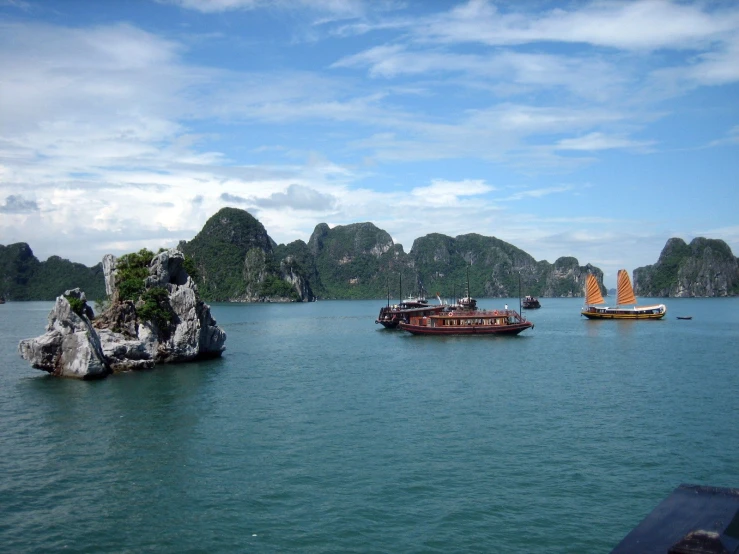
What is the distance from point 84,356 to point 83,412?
35.0 ft

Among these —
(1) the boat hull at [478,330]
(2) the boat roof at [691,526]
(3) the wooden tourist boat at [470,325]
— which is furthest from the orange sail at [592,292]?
(2) the boat roof at [691,526]

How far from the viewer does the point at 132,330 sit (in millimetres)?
49531

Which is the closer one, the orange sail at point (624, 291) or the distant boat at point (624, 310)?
the distant boat at point (624, 310)

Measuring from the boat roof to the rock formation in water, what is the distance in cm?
3857

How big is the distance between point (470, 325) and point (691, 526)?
69566mm

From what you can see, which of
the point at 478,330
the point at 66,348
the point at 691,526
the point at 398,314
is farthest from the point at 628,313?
the point at 691,526

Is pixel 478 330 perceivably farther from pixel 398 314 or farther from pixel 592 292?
pixel 592 292

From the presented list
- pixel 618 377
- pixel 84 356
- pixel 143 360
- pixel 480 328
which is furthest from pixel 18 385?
pixel 480 328

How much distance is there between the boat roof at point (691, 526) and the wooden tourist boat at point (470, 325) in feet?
219

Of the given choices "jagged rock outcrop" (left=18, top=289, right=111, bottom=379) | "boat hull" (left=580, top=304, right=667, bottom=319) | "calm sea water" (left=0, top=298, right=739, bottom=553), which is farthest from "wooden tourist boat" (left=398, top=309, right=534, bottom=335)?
"jagged rock outcrop" (left=18, top=289, right=111, bottom=379)

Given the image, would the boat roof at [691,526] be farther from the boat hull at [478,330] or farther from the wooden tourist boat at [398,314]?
the wooden tourist boat at [398,314]

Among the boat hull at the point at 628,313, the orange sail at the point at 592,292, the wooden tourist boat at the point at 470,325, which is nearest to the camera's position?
the wooden tourist boat at the point at 470,325

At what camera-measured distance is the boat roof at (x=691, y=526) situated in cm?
991

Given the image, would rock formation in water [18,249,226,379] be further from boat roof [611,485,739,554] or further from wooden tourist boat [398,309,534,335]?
boat roof [611,485,739,554]
